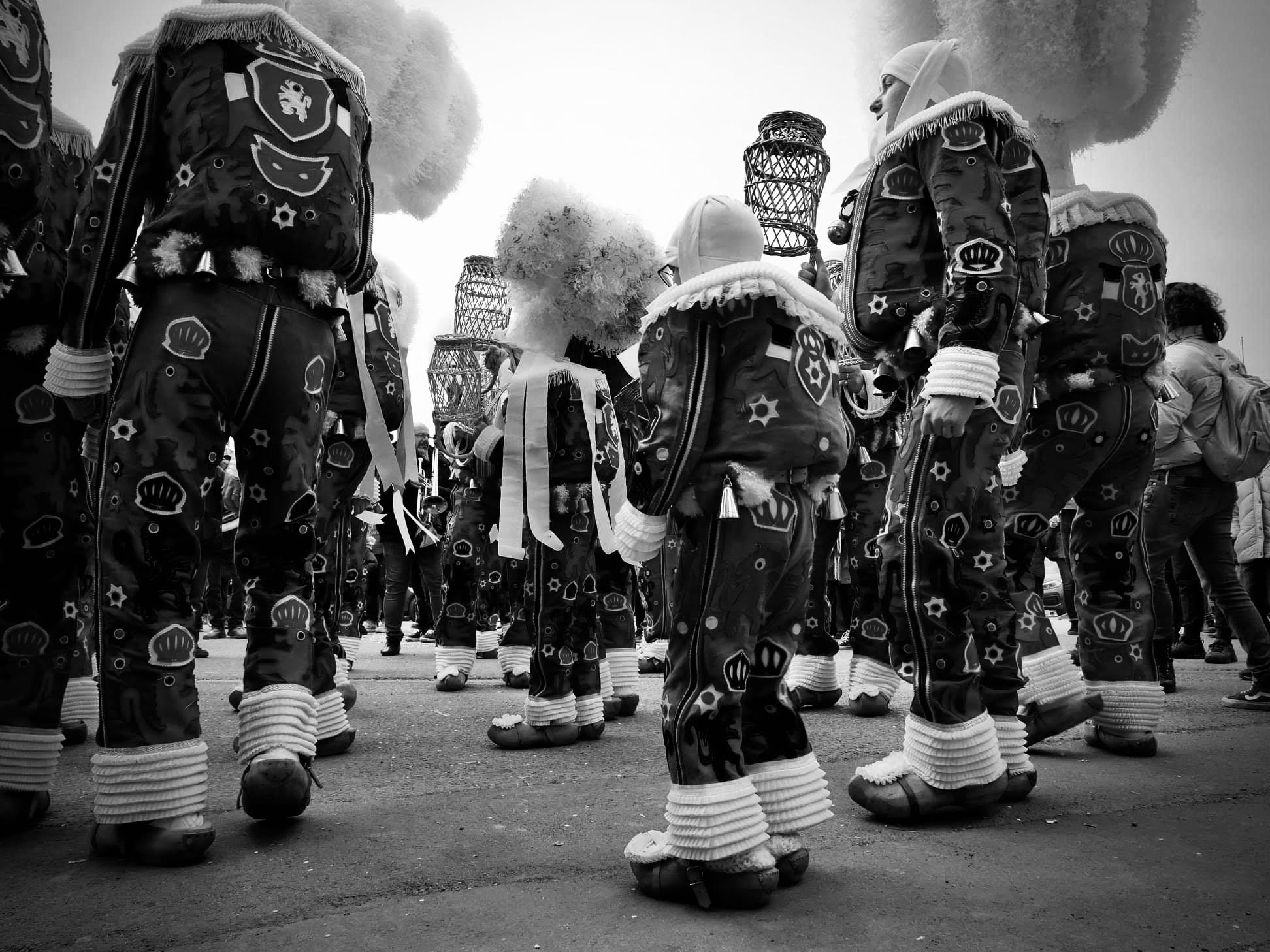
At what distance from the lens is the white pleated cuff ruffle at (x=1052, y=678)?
11.2 feet

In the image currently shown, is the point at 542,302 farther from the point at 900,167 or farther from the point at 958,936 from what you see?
the point at 958,936

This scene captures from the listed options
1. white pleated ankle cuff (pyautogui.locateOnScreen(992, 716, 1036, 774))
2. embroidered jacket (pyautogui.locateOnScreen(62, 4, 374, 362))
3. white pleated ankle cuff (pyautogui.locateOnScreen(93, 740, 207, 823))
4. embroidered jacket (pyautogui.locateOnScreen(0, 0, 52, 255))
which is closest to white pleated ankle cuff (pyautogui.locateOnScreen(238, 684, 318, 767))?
white pleated ankle cuff (pyautogui.locateOnScreen(93, 740, 207, 823))

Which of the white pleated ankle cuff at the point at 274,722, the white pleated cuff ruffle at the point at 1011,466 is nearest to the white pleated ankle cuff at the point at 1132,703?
the white pleated cuff ruffle at the point at 1011,466

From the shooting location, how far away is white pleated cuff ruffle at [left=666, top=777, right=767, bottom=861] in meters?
1.98

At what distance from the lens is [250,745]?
2445mm

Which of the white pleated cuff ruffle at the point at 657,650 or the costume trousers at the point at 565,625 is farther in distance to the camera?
the white pleated cuff ruffle at the point at 657,650

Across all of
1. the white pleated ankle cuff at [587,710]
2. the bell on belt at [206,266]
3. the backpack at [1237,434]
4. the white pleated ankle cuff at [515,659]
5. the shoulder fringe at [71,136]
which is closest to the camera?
the bell on belt at [206,266]

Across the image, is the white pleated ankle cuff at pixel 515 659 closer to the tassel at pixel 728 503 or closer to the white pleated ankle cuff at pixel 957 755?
the white pleated ankle cuff at pixel 957 755

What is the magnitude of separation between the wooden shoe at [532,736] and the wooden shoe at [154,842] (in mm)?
1633

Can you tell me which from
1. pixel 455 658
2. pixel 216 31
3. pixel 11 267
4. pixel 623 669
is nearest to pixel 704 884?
pixel 216 31

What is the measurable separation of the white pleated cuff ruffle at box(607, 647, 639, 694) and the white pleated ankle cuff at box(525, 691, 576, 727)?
1.03 metres

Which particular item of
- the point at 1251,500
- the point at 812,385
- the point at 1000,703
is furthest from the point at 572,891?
the point at 1251,500

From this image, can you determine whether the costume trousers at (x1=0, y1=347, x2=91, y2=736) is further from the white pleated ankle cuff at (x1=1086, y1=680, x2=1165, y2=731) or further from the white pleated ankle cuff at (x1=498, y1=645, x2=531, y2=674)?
the white pleated ankle cuff at (x1=1086, y1=680, x2=1165, y2=731)

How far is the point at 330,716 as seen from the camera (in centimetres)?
354
